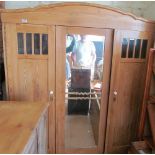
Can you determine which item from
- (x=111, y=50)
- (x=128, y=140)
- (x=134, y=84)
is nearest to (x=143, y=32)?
(x=111, y=50)

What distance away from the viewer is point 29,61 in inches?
66.4

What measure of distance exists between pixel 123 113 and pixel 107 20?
1.09 m

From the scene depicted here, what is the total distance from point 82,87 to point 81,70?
0.68 ft

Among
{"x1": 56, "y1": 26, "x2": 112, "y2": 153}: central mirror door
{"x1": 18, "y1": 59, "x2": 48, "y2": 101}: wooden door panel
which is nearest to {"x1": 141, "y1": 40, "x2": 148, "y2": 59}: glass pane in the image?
{"x1": 56, "y1": 26, "x2": 112, "y2": 153}: central mirror door

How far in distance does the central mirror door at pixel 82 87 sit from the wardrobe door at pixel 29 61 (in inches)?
3.8

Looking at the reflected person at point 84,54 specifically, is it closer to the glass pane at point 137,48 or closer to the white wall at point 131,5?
the glass pane at point 137,48

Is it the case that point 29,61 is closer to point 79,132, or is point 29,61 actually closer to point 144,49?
point 79,132

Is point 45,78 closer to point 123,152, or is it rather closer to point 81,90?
point 81,90

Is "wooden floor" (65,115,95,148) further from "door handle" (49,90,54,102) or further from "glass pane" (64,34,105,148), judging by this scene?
"door handle" (49,90,54,102)

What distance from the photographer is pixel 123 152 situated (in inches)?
82.3

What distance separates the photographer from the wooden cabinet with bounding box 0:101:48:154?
0.86m

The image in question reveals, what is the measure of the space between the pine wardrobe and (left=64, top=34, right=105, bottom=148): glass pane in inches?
0.4

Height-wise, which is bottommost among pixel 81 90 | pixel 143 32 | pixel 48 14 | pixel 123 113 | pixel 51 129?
pixel 51 129

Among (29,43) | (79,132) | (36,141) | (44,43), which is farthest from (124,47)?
(36,141)
